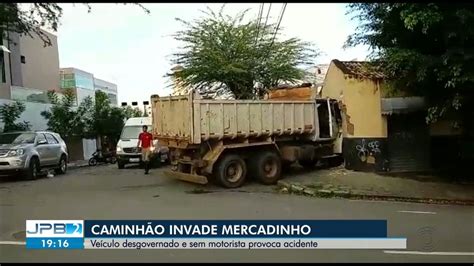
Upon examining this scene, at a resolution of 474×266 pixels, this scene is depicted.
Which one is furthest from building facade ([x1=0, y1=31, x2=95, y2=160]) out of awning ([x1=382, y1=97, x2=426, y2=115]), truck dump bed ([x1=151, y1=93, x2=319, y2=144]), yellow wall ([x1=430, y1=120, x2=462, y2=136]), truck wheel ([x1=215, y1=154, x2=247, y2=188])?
yellow wall ([x1=430, y1=120, x2=462, y2=136])

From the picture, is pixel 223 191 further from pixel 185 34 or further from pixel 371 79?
pixel 185 34

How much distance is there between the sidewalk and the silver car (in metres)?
7.99

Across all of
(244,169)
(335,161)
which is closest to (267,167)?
(244,169)

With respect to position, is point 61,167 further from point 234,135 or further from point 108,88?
point 108,88

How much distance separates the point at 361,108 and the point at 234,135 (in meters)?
4.78

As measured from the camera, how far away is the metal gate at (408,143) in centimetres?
1531

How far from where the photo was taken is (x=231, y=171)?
12.9 meters

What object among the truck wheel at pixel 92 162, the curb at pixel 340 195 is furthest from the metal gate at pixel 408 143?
the truck wheel at pixel 92 162

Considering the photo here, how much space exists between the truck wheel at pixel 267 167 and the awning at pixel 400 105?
381 cm

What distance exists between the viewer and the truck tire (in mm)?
15227

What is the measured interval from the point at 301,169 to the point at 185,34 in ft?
40.6

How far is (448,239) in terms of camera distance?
7.10 meters

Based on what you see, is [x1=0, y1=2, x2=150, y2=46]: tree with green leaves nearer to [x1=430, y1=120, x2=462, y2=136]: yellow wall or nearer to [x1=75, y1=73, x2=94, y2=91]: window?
[x1=430, y1=120, x2=462, y2=136]: yellow wall

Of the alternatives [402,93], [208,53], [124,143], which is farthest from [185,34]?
[402,93]
